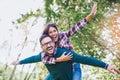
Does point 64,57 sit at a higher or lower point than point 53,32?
lower

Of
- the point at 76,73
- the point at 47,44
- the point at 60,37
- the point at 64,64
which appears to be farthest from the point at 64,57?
the point at 60,37

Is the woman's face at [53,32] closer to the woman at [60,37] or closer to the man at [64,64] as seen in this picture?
the woman at [60,37]

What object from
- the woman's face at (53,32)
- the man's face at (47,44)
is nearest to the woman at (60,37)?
the woman's face at (53,32)

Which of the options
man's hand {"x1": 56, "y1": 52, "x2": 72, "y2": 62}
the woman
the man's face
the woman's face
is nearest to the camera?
the man's face

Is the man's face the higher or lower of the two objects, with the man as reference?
higher

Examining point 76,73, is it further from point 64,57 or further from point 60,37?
point 60,37

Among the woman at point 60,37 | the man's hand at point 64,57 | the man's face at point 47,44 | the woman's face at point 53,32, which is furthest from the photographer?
the woman's face at point 53,32

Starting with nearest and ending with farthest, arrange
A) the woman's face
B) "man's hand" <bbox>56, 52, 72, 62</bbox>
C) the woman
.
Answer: "man's hand" <bbox>56, 52, 72, 62</bbox>, the woman, the woman's face

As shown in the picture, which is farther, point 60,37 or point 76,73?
point 60,37

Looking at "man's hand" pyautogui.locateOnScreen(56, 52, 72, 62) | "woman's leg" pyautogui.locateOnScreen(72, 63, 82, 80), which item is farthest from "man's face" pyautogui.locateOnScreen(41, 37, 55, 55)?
"woman's leg" pyautogui.locateOnScreen(72, 63, 82, 80)

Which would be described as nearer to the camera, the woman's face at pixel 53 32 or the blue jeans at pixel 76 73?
the blue jeans at pixel 76 73

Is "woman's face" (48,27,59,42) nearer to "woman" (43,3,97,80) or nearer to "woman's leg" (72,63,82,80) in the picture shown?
"woman" (43,3,97,80)

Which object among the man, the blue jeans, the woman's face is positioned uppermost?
the woman's face

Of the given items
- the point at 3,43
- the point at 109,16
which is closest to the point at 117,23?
the point at 109,16
